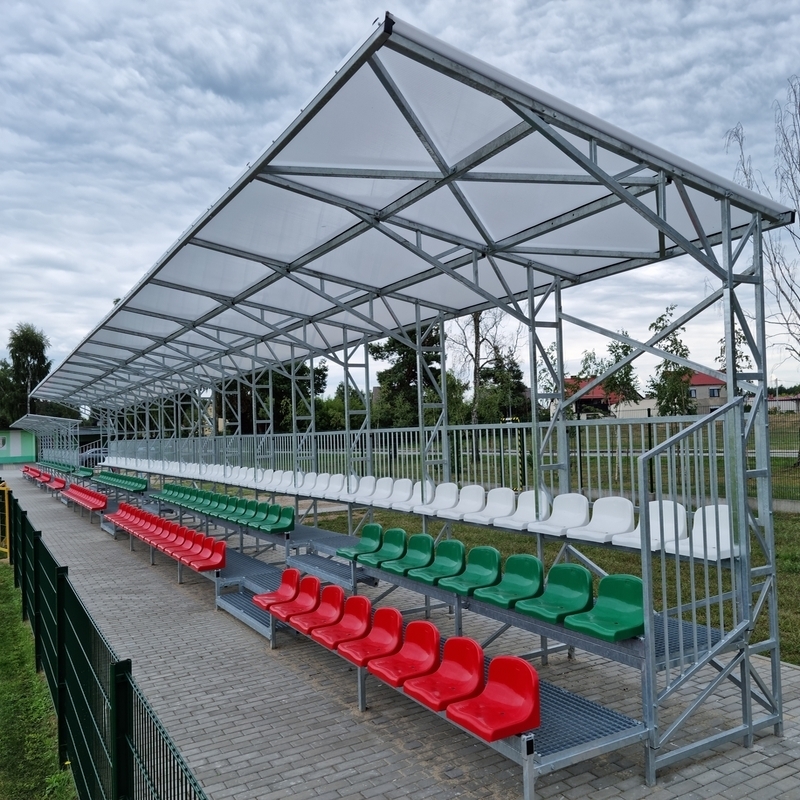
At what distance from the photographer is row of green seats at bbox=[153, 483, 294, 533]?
9.44 m

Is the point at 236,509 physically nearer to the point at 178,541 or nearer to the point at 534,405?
the point at 178,541

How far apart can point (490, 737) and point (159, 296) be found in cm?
851

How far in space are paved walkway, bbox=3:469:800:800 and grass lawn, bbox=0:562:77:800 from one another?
73cm

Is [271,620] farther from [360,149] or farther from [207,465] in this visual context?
[207,465]

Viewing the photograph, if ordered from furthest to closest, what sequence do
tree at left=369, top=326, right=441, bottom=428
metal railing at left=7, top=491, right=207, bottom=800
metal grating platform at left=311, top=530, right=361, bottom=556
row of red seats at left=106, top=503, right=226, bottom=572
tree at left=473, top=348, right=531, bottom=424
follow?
tree at left=369, top=326, right=441, bottom=428 → tree at left=473, top=348, right=531, bottom=424 → metal grating platform at left=311, top=530, right=361, bottom=556 → row of red seats at left=106, top=503, right=226, bottom=572 → metal railing at left=7, top=491, right=207, bottom=800

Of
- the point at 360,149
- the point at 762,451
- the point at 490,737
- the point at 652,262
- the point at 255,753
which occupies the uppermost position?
the point at 360,149

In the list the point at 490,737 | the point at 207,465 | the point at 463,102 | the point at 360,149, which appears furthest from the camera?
the point at 207,465

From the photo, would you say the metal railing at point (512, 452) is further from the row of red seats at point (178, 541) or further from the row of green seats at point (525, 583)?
the row of red seats at point (178, 541)

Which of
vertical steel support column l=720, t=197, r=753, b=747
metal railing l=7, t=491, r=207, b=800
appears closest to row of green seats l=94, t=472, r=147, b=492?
metal railing l=7, t=491, r=207, b=800

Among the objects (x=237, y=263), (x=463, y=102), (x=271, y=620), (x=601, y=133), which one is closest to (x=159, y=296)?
(x=237, y=263)

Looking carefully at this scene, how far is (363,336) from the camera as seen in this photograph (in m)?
12.4

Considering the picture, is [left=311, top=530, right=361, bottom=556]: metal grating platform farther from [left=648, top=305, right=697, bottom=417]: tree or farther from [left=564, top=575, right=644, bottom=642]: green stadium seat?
[left=648, top=305, right=697, bottom=417]: tree

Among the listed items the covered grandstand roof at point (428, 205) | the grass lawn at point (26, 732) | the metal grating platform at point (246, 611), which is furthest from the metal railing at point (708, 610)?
the metal grating platform at point (246, 611)

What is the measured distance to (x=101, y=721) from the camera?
337 cm
